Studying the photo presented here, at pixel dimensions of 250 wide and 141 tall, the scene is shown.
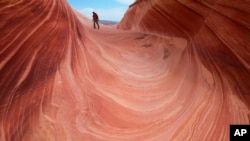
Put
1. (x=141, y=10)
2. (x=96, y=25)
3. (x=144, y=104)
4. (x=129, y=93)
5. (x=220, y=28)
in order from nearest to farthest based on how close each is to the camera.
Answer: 1. (x=144, y=104)
2. (x=129, y=93)
3. (x=220, y=28)
4. (x=96, y=25)
5. (x=141, y=10)

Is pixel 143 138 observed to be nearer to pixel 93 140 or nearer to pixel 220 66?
pixel 93 140

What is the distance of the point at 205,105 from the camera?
434cm

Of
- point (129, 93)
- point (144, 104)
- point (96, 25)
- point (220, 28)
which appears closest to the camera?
point (144, 104)

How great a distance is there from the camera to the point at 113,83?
5.28 metres

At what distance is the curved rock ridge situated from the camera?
3764mm

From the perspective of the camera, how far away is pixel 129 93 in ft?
16.6

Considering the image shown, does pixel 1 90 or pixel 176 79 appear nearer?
pixel 1 90

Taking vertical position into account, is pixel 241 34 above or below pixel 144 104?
above

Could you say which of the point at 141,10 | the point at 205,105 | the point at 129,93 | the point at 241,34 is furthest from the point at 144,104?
the point at 141,10

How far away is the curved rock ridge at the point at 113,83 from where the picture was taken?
3.76m

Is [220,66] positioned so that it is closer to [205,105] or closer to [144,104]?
[205,105]

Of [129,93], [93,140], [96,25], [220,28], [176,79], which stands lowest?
[93,140]

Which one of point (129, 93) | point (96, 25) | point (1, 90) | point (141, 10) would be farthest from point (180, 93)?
point (141, 10)

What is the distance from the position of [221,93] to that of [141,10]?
8405 mm
